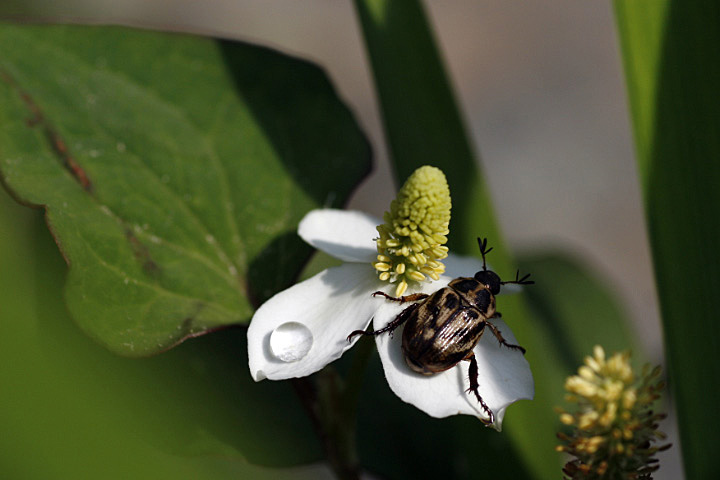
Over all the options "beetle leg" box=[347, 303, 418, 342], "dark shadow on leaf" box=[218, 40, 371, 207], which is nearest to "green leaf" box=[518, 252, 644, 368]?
"dark shadow on leaf" box=[218, 40, 371, 207]

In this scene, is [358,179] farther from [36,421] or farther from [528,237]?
[528,237]

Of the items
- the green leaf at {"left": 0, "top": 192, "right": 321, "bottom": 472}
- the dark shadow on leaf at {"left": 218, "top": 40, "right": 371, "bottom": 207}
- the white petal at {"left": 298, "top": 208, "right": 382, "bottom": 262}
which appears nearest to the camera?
the green leaf at {"left": 0, "top": 192, "right": 321, "bottom": 472}

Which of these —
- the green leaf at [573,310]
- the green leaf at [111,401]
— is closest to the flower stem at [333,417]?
the green leaf at [111,401]

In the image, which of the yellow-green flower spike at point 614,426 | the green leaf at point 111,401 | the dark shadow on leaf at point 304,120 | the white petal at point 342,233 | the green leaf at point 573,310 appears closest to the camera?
the green leaf at point 111,401

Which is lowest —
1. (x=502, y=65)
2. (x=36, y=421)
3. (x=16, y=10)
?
(x=502, y=65)

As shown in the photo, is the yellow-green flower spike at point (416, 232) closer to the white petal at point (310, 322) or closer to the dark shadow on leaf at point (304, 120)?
the white petal at point (310, 322)

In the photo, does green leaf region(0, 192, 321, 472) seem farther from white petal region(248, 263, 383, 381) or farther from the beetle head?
the beetle head

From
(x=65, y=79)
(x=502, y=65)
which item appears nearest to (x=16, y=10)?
(x=65, y=79)

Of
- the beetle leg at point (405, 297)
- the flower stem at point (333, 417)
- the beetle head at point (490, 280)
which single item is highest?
the beetle leg at point (405, 297)
